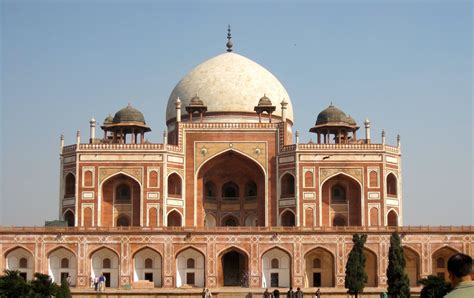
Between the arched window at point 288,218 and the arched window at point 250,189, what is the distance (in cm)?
258

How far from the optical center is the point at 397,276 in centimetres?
2042

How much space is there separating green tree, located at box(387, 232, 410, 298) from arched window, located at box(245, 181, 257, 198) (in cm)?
1235

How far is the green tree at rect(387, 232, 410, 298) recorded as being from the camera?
20.0 m

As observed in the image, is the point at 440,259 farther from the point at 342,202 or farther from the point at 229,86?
the point at 229,86

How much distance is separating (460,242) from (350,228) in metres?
3.79

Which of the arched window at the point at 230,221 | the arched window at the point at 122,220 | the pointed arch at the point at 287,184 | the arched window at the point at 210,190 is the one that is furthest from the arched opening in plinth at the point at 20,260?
the pointed arch at the point at 287,184

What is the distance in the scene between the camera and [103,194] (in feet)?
102

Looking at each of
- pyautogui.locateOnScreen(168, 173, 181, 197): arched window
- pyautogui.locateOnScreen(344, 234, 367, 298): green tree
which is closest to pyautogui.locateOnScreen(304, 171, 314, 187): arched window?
pyautogui.locateOnScreen(168, 173, 181, 197): arched window

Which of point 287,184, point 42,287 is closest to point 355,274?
point 287,184

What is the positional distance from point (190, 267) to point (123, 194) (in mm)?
5642

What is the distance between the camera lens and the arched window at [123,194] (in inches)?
1225

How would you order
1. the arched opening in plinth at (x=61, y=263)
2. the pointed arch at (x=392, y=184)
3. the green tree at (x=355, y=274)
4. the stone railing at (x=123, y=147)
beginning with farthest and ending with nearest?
the pointed arch at (x=392, y=184) → the stone railing at (x=123, y=147) → the arched opening in plinth at (x=61, y=263) → the green tree at (x=355, y=274)

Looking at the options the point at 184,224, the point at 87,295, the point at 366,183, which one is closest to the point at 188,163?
the point at 184,224

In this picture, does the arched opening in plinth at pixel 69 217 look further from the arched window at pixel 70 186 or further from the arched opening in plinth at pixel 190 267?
the arched opening in plinth at pixel 190 267
